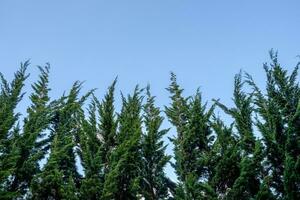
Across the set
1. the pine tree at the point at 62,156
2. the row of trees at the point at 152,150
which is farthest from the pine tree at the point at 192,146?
the pine tree at the point at 62,156

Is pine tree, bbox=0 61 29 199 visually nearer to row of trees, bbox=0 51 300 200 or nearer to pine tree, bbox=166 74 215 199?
row of trees, bbox=0 51 300 200

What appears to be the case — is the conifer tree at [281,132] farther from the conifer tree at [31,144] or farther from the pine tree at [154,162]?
the conifer tree at [31,144]

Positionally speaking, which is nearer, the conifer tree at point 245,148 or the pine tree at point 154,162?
the conifer tree at point 245,148

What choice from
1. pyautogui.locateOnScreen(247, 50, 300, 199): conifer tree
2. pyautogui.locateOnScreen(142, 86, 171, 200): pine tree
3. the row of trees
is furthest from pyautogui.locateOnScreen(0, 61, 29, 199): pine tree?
pyautogui.locateOnScreen(247, 50, 300, 199): conifer tree

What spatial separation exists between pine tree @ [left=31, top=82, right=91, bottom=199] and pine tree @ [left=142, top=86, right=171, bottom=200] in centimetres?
367

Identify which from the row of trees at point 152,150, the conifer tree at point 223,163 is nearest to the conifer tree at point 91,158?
the row of trees at point 152,150

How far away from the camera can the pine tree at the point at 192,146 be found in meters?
16.8

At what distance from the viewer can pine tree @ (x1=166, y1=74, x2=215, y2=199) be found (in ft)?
55.3

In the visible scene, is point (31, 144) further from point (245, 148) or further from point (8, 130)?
point (245, 148)

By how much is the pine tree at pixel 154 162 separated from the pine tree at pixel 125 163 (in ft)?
1.49

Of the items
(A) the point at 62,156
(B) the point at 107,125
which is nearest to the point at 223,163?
(B) the point at 107,125

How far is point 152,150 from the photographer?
20.0m

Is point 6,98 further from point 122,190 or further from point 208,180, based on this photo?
point 208,180

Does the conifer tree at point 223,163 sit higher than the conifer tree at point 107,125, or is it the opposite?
the conifer tree at point 107,125
